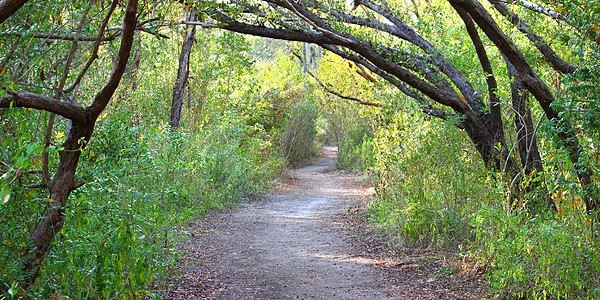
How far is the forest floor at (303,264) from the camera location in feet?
17.9

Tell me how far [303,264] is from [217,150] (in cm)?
512

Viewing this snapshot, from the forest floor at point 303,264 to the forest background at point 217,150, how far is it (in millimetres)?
301

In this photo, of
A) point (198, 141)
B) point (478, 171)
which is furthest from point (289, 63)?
point (478, 171)

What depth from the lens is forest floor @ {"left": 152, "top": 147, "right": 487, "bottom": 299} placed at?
546cm

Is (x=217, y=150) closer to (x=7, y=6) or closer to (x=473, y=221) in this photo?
(x=473, y=221)

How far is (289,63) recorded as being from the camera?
60.7ft

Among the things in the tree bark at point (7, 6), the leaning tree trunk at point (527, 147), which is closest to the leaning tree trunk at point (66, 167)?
the tree bark at point (7, 6)

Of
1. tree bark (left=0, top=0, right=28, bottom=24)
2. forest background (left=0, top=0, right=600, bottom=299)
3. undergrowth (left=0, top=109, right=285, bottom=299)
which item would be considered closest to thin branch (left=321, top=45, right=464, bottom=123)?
forest background (left=0, top=0, right=600, bottom=299)

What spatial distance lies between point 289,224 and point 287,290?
4782mm

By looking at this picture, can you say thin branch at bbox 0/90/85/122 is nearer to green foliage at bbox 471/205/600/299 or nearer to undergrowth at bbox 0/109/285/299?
undergrowth at bbox 0/109/285/299

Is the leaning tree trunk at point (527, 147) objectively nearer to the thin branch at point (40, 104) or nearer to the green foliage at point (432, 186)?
the green foliage at point (432, 186)

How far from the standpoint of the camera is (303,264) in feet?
22.7

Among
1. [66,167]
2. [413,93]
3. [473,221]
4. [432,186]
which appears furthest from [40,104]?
[413,93]

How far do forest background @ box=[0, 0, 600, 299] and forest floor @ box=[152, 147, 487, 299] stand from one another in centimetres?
30
